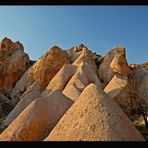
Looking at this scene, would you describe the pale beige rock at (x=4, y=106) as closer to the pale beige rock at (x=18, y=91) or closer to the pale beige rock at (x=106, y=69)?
the pale beige rock at (x=18, y=91)

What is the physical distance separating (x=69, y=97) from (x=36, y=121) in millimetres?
5574

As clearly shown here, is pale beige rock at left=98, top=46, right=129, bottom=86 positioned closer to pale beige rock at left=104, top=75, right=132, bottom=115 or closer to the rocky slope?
the rocky slope

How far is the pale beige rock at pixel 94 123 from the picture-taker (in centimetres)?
624

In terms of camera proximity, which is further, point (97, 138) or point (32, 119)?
point (32, 119)

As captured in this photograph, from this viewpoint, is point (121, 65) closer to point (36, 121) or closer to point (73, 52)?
point (73, 52)

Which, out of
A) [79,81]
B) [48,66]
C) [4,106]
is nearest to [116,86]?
[79,81]

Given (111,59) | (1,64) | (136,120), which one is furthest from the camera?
(1,64)

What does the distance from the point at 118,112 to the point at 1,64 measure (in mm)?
21581

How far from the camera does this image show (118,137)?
613 centimetres

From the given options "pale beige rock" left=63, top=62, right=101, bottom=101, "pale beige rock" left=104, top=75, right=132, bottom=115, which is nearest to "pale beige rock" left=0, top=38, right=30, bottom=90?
"pale beige rock" left=63, top=62, right=101, bottom=101

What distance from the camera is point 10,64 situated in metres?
27.1

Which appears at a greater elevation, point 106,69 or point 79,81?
point 79,81

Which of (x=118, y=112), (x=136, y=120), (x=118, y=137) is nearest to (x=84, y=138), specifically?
(x=118, y=137)
